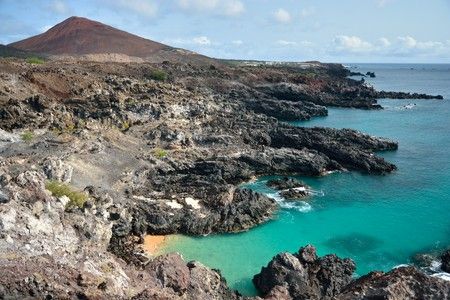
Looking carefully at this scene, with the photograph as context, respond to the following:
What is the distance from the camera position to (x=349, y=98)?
142000mm

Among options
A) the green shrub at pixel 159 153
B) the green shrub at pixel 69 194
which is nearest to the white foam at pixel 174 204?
the green shrub at pixel 69 194

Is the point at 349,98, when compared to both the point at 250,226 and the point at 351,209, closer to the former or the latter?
the point at 351,209

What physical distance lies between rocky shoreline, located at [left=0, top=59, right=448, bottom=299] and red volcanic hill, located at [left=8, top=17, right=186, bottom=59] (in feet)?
215

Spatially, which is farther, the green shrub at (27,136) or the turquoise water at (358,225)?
the green shrub at (27,136)

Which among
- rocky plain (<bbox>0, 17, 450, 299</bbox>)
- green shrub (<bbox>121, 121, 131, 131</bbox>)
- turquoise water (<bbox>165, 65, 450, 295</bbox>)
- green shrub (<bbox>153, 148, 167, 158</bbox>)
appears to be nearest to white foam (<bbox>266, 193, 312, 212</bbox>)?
turquoise water (<bbox>165, 65, 450, 295</bbox>)

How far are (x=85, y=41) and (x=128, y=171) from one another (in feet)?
449

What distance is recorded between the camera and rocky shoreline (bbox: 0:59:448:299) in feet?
89.8

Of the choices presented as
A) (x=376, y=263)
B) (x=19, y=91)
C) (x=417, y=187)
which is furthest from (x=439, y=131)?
(x=19, y=91)

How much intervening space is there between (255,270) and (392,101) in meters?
123

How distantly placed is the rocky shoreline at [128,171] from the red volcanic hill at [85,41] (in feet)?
215

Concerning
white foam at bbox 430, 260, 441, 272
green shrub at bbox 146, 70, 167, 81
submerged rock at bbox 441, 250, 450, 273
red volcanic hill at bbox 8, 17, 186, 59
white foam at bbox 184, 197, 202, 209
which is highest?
red volcanic hill at bbox 8, 17, 186, 59

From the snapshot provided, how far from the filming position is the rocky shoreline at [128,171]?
89.8 ft

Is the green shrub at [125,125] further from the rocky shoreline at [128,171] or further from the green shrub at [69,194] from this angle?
the green shrub at [69,194]

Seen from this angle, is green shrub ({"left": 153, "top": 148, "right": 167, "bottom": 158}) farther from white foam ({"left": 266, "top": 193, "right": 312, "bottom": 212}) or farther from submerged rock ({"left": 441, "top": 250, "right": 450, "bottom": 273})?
submerged rock ({"left": 441, "top": 250, "right": 450, "bottom": 273})
